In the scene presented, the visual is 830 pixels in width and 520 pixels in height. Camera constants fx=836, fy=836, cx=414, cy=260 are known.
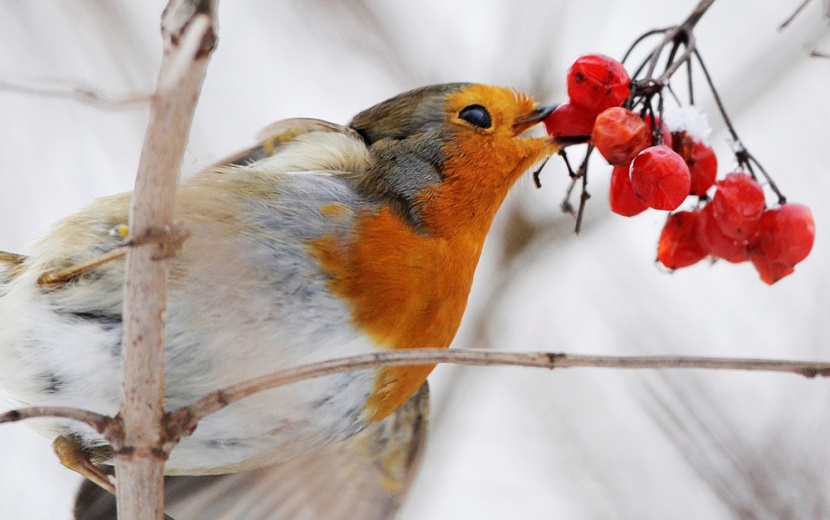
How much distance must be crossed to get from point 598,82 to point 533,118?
0.34m

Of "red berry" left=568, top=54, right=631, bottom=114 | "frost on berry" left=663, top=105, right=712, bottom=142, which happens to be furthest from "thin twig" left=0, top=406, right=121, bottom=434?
"frost on berry" left=663, top=105, right=712, bottom=142

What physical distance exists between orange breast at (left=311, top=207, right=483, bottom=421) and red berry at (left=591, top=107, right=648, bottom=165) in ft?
1.63

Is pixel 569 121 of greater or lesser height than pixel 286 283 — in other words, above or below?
above

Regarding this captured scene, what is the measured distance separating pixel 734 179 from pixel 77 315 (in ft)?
4.58

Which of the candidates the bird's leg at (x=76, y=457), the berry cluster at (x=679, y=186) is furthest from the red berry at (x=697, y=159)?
the bird's leg at (x=76, y=457)

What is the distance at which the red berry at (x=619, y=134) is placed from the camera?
1620 mm

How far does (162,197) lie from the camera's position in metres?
1.24

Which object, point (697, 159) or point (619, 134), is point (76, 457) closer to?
point (619, 134)

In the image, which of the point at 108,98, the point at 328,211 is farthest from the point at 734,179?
the point at 108,98

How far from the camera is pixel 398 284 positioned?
1.85m

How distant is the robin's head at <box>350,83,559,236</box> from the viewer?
204 centimetres

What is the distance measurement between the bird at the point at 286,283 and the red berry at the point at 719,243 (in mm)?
413

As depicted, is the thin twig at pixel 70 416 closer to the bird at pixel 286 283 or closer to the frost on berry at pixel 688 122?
the bird at pixel 286 283

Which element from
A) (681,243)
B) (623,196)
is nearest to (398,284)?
(623,196)
